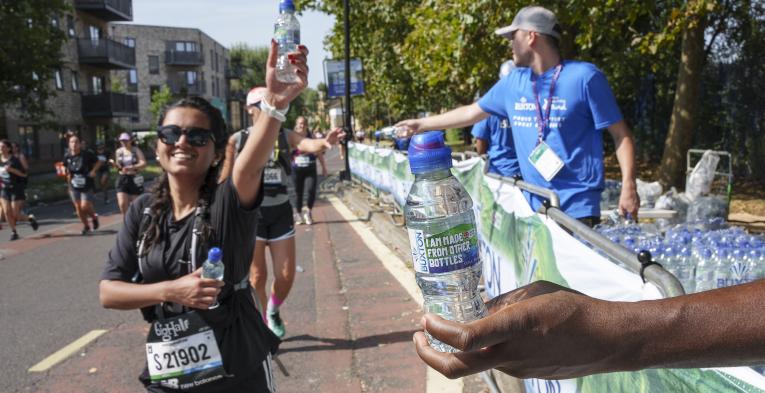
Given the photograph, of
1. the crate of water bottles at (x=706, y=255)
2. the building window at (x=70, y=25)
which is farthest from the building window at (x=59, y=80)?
the crate of water bottles at (x=706, y=255)

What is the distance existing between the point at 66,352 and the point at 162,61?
7314 cm

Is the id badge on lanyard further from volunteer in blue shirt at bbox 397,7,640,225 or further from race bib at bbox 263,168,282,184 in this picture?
race bib at bbox 263,168,282,184

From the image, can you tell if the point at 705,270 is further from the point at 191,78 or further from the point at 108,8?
the point at 191,78

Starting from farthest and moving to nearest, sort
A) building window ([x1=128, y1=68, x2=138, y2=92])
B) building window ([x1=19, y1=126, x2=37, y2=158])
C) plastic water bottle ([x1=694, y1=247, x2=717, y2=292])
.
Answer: building window ([x1=128, y1=68, x2=138, y2=92])
building window ([x1=19, y1=126, x2=37, y2=158])
plastic water bottle ([x1=694, y1=247, x2=717, y2=292])

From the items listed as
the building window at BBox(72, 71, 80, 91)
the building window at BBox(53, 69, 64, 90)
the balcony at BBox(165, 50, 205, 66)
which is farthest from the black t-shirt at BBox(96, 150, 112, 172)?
the balcony at BBox(165, 50, 205, 66)

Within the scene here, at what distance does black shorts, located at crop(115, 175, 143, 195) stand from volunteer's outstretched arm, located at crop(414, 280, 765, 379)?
11.8m

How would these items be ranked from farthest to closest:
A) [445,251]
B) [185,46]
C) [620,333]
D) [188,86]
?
1. [185,46]
2. [188,86]
3. [445,251]
4. [620,333]

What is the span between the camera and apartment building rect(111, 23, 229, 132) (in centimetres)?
6756

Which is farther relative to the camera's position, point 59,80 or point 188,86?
point 188,86

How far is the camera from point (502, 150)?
20.3ft

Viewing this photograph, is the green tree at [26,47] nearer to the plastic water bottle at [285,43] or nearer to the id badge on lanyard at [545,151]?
the id badge on lanyard at [545,151]

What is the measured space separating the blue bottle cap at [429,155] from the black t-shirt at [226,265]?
1195 mm

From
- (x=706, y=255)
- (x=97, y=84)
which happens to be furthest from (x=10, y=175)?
(x=97, y=84)

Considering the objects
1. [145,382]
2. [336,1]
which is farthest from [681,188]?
[336,1]
